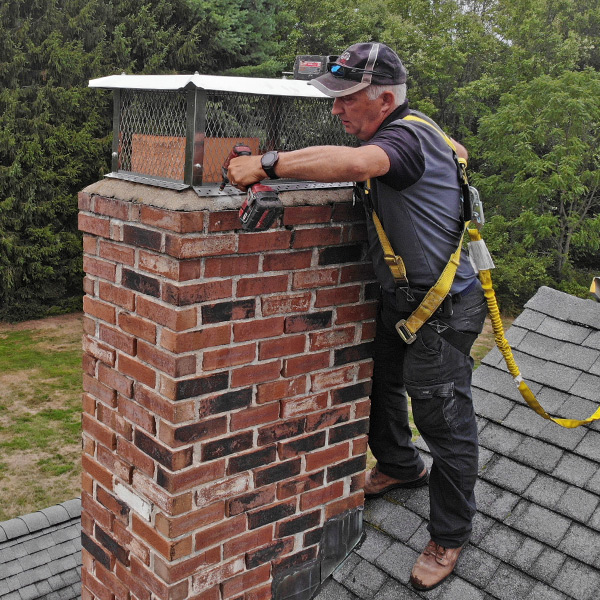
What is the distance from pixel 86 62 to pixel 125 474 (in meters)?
17.6

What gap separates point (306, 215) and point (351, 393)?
0.72 metres

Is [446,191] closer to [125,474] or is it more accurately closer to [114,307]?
[114,307]

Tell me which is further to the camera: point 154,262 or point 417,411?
point 417,411

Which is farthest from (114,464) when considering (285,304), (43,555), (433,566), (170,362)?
(43,555)

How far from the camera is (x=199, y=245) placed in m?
1.89

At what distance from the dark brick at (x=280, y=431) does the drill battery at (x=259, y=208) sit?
0.72 m

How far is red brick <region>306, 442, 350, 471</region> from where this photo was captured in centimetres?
244

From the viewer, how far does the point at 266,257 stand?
6.90 feet

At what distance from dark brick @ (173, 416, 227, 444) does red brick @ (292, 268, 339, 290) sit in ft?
1.63

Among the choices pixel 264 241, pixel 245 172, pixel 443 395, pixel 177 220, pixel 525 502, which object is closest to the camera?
pixel 177 220

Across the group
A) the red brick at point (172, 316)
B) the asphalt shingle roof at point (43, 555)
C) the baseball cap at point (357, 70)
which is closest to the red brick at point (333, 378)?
the red brick at point (172, 316)

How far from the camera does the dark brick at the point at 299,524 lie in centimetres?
240

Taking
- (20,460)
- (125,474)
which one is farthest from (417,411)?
(20,460)

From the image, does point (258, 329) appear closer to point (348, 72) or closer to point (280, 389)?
point (280, 389)
